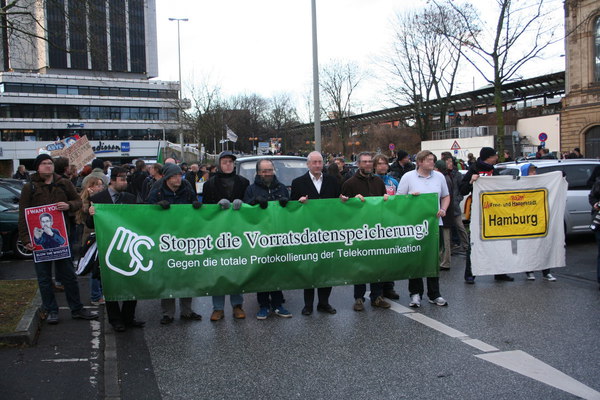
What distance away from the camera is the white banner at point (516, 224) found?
27.4 ft

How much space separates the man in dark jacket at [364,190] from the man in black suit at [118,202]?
2.69m

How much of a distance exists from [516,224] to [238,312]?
14.6 feet

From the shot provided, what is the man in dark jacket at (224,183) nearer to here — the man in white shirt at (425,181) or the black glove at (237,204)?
the black glove at (237,204)

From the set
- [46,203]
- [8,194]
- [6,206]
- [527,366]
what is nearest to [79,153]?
[8,194]

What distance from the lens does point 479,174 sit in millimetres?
8719

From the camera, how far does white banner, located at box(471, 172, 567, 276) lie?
8.36 metres

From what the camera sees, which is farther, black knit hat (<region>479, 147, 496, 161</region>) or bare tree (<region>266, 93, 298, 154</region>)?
bare tree (<region>266, 93, 298, 154</region>)

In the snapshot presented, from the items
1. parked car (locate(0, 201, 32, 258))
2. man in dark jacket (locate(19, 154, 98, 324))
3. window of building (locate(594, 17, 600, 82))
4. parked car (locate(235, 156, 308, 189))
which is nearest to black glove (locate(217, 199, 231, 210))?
man in dark jacket (locate(19, 154, 98, 324))

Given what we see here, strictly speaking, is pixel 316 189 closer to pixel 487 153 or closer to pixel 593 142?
pixel 487 153

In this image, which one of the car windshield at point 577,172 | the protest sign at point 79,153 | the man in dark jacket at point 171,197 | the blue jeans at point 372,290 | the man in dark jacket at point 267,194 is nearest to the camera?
the man in dark jacket at point 171,197

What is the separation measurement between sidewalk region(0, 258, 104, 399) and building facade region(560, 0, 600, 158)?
39.7 m

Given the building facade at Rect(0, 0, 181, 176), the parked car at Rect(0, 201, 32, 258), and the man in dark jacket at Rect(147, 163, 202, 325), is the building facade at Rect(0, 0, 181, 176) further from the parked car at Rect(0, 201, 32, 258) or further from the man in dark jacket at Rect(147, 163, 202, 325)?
the man in dark jacket at Rect(147, 163, 202, 325)

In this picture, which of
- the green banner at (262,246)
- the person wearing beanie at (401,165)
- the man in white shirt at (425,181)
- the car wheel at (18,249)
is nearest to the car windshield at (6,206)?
the car wheel at (18,249)

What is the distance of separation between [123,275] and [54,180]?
150cm
